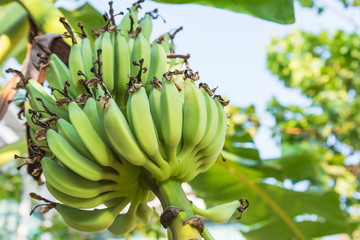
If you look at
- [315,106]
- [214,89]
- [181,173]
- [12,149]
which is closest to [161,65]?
[214,89]

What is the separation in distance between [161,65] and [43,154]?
27cm

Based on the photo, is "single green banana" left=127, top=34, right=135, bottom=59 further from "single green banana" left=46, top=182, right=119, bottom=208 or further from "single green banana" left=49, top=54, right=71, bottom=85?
"single green banana" left=46, top=182, right=119, bottom=208

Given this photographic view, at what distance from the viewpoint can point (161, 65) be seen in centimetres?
70

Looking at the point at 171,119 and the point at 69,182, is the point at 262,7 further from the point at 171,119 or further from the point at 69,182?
the point at 69,182

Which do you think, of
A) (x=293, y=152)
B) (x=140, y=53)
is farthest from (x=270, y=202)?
(x=293, y=152)

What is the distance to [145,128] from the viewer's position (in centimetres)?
53

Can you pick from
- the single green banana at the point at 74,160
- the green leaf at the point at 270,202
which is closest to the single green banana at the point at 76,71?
the single green banana at the point at 74,160

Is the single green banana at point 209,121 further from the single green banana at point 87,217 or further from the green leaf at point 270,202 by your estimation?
the green leaf at point 270,202

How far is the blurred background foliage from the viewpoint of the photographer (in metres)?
1.46

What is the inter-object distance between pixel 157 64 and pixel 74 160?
10.0 inches

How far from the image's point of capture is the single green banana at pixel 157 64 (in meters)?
0.69

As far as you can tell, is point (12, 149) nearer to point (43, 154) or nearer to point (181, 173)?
point (43, 154)

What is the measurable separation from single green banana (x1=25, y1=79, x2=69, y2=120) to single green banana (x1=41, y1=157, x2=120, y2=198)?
0.38ft

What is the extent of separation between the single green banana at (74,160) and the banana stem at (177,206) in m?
0.09
